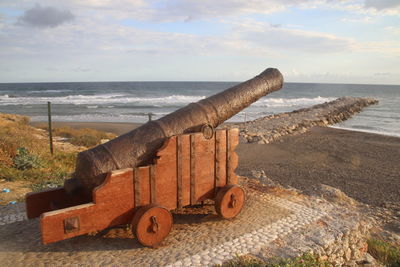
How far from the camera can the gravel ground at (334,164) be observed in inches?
337

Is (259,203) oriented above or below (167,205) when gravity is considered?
below

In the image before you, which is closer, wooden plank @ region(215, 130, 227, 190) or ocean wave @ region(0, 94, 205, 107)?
wooden plank @ region(215, 130, 227, 190)

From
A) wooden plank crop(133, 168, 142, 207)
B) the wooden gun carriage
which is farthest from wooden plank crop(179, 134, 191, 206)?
wooden plank crop(133, 168, 142, 207)

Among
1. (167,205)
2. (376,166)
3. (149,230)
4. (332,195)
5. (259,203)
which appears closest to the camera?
(149,230)

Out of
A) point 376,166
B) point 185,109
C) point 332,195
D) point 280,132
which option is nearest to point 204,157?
point 185,109

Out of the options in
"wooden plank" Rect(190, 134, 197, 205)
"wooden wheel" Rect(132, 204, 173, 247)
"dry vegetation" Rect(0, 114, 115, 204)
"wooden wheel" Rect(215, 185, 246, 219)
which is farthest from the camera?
"dry vegetation" Rect(0, 114, 115, 204)

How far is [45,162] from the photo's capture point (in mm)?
8211

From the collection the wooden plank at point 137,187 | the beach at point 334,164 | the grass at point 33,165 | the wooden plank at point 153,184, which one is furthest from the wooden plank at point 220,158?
the grass at point 33,165

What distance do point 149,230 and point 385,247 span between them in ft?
12.2

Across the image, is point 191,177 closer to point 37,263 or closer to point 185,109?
point 185,109

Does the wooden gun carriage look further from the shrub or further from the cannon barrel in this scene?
the shrub

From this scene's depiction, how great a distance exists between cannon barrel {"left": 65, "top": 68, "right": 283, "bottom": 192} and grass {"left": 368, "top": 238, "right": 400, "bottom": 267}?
3.01 meters

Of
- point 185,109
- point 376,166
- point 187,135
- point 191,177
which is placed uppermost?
point 185,109

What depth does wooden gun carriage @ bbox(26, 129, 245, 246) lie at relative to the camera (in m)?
3.73
